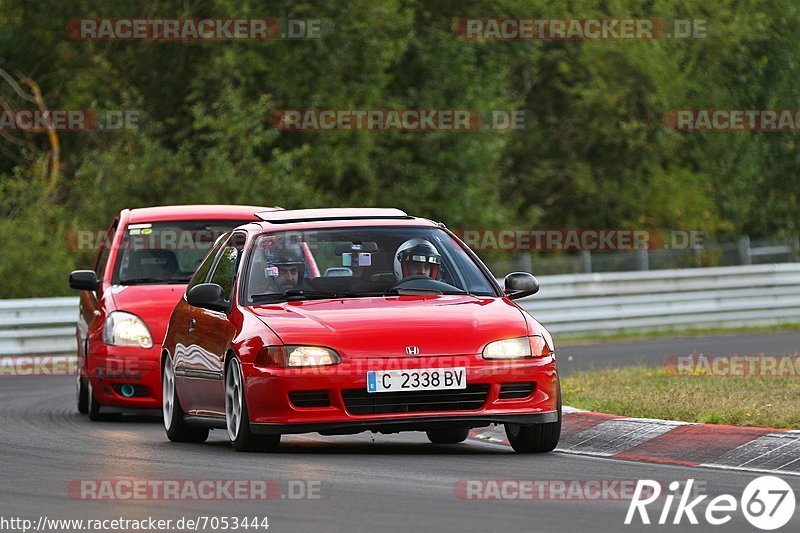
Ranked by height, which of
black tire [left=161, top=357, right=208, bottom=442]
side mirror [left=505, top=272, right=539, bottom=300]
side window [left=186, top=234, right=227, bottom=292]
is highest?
side window [left=186, top=234, right=227, bottom=292]

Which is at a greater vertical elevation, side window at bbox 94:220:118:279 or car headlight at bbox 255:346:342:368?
side window at bbox 94:220:118:279

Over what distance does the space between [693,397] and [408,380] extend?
10.8ft

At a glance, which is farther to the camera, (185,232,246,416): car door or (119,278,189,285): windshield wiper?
→ (119,278,189,285): windshield wiper

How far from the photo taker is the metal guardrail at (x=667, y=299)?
96.8 ft

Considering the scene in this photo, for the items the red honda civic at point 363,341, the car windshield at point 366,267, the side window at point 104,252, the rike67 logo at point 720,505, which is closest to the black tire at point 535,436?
the red honda civic at point 363,341

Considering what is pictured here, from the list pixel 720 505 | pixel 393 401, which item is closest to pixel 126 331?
pixel 393 401

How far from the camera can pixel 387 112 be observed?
35594mm

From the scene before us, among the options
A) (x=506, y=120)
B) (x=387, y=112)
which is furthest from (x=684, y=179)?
(x=387, y=112)

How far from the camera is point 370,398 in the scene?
10.8 m

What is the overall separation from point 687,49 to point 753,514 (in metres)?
39.4

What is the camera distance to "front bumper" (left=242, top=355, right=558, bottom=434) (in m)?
10.8

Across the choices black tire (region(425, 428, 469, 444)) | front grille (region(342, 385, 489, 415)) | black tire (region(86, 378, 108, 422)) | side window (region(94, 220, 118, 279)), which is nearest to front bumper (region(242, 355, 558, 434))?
front grille (region(342, 385, 489, 415))

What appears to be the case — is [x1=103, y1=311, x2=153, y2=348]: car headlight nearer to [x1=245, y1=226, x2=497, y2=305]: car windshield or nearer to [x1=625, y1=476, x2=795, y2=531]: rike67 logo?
[x1=245, y1=226, x2=497, y2=305]: car windshield

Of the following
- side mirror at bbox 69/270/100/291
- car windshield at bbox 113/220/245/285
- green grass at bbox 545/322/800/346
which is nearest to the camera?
side mirror at bbox 69/270/100/291
